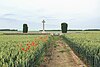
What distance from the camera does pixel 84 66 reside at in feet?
52.4

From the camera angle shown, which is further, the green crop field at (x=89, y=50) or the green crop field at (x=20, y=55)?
the green crop field at (x=89, y=50)

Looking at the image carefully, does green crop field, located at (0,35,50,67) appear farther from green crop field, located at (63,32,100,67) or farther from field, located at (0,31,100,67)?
green crop field, located at (63,32,100,67)

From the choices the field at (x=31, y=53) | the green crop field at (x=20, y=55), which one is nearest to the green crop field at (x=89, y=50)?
the field at (x=31, y=53)

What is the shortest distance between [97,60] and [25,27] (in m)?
76.6

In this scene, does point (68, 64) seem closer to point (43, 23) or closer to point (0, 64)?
point (0, 64)

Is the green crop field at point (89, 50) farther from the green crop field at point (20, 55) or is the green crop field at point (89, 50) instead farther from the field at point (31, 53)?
the green crop field at point (20, 55)

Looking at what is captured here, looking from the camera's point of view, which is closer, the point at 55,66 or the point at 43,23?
the point at 55,66

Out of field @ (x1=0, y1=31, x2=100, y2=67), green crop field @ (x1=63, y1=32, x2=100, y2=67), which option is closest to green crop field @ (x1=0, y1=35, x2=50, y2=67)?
field @ (x1=0, y1=31, x2=100, y2=67)

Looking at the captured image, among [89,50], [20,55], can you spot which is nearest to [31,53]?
[20,55]

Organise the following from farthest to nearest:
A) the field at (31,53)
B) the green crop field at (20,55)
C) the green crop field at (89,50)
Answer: the green crop field at (89,50) < the field at (31,53) < the green crop field at (20,55)

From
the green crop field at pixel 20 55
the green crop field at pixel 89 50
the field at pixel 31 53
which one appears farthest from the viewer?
the green crop field at pixel 89 50

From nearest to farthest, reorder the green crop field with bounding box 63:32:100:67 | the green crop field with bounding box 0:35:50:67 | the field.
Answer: the green crop field with bounding box 0:35:50:67 → the field → the green crop field with bounding box 63:32:100:67

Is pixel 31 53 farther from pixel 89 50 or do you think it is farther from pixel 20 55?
pixel 89 50

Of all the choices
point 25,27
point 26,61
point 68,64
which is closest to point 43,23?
point 25,27
